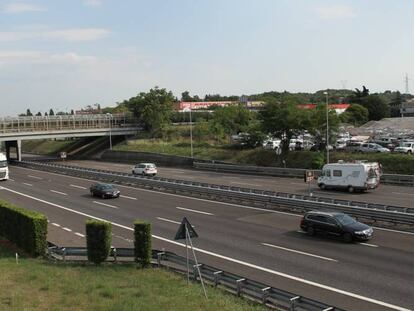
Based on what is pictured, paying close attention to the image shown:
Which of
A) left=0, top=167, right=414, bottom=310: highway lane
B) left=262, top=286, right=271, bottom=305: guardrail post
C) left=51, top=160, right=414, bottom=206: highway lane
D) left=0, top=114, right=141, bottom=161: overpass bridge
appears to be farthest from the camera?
left=0, top=114, right=141, bottom=161: overpass bridge

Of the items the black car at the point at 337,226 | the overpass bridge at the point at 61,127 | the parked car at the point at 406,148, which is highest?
the overpass bridge at the point at 61,127

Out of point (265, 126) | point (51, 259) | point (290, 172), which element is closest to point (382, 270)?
point (51, 259)

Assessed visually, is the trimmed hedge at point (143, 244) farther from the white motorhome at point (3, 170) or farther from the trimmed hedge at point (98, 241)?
the white motorhome at point (3, 170)

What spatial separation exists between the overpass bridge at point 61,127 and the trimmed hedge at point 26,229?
66.3 meters

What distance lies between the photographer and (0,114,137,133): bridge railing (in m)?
92.4

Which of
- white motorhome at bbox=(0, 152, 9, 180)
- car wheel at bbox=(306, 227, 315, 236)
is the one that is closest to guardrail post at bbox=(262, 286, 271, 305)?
car wheel at bbox=(306, 227, 315, 236)

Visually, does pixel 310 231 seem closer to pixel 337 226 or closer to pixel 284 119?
pixel 337 226

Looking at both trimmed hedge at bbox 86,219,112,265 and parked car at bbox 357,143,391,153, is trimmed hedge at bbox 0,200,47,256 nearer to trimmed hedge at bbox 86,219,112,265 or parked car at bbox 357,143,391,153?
trimmed hedge at bbox 86,219,112,265

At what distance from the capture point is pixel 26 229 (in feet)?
73.3

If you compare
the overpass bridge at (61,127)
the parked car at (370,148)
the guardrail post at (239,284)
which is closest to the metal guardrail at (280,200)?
the guardrail post at (239,284)

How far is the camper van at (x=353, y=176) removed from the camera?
3931 cm

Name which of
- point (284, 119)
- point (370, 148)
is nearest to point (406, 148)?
point (370, 148)

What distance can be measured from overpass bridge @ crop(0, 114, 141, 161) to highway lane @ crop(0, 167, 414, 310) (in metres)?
52.7

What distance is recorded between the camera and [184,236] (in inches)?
595
